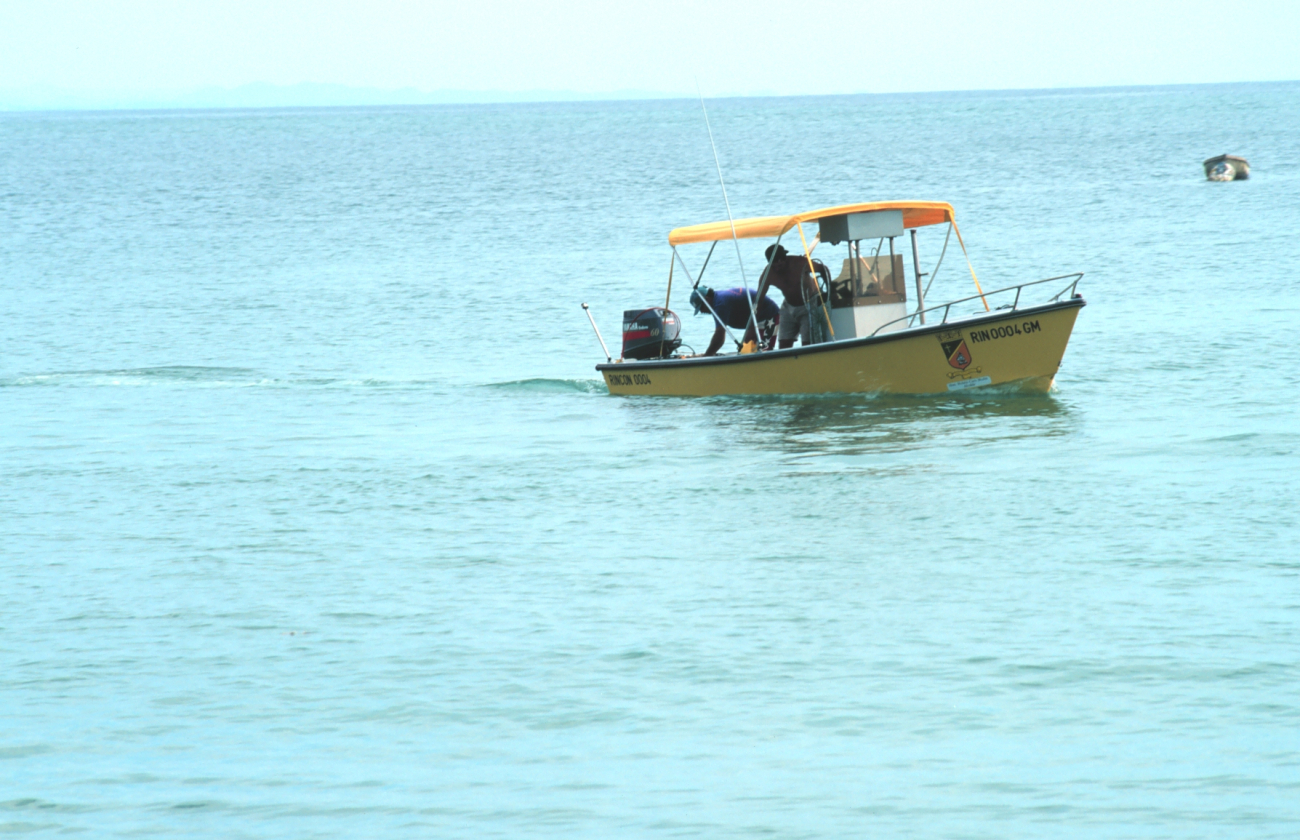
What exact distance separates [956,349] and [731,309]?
3027 millimetres

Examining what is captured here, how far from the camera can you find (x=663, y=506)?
42.5 feet

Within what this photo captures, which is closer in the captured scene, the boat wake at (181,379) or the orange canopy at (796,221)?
the orange canopy at (796,221)

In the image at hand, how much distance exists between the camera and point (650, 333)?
1862cm

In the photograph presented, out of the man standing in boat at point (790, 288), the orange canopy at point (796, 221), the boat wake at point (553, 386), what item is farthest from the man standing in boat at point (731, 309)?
the boat wake at point (553, 386)

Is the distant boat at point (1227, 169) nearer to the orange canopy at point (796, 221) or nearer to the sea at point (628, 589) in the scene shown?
the sea at point (628, 589)

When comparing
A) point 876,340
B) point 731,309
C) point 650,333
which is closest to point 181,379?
point 650,333

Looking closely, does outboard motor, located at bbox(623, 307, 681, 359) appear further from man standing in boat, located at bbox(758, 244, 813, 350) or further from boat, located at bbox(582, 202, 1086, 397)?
man standing in boat, located at bbox(758, 244, 813, 350)

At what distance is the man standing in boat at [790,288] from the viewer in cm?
1666

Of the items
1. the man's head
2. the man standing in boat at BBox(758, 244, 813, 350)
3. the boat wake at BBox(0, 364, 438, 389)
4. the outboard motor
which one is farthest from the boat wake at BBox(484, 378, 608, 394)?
the man standing in boat at BBox(758, 244, 813, 350)

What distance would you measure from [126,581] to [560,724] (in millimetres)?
4748

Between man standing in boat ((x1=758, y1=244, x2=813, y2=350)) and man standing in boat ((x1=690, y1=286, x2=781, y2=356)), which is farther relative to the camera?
man standing in boat ((x1=690, y1=286, x2=781, y2=356))

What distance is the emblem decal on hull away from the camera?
52.4 feet

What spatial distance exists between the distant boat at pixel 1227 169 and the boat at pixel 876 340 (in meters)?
45.1

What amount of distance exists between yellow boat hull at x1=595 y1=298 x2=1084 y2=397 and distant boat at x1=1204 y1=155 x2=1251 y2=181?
152ft
